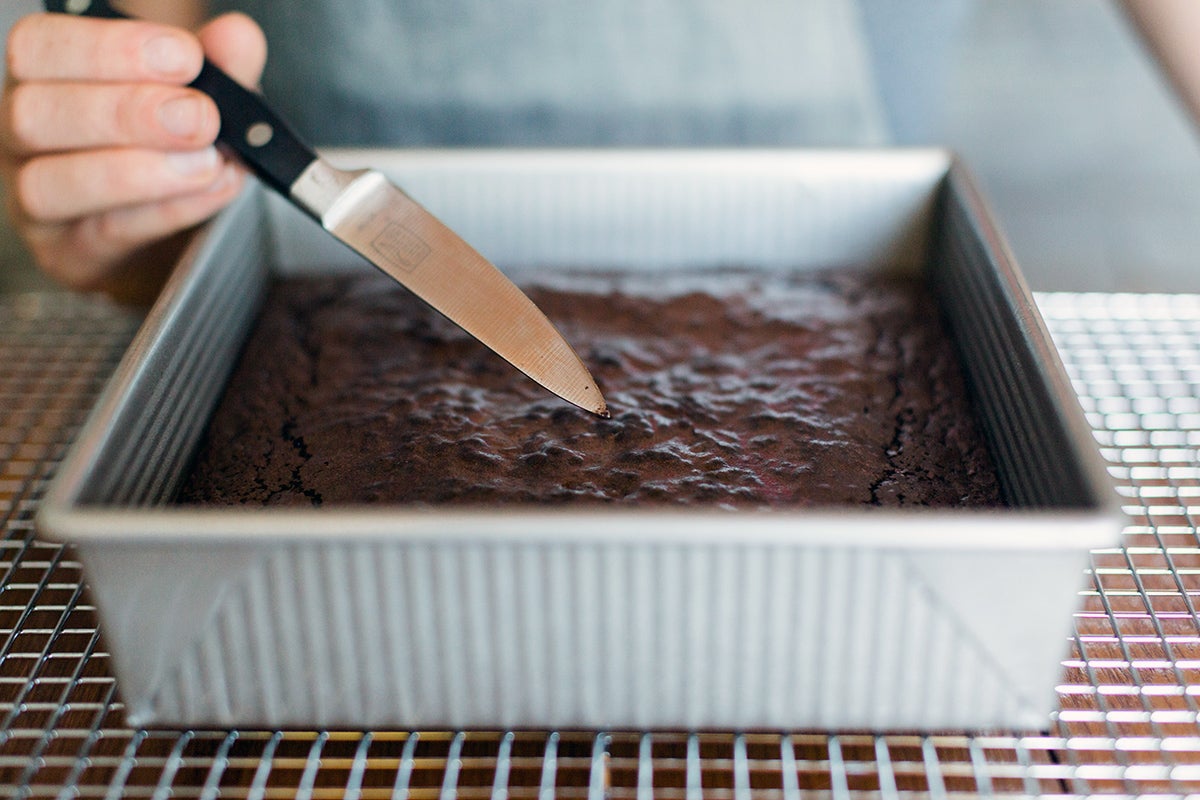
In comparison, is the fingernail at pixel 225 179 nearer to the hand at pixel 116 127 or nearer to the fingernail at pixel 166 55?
the hand at pixel 116 127

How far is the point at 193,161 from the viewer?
963 mm

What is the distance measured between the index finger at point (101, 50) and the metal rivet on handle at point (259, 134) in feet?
0.23

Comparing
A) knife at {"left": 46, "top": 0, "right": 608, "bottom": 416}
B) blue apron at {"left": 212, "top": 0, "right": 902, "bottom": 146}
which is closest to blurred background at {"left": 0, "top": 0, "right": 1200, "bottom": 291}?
blue apron at {"left": 212, "top": 0, "right": 902, "bottom": 146}

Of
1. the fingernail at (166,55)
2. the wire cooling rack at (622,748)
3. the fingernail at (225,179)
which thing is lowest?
the wire cooling rack at (622,748)

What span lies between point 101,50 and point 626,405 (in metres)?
0.53

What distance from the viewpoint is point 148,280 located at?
1100 millimetres

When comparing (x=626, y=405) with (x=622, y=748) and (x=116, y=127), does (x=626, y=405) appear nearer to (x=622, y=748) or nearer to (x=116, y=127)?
(x=622, y=748)

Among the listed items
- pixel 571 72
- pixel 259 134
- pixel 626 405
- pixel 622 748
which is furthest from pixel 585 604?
pixel 571 72

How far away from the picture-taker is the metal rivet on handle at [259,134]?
3.07 feet

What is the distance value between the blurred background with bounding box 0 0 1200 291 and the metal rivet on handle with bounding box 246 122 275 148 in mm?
749

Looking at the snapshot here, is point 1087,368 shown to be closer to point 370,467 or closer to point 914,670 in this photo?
point 914,670

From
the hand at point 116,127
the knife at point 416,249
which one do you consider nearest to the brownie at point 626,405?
the knife at point 416,249

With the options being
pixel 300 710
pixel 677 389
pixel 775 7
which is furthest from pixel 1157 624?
pixel 775 7

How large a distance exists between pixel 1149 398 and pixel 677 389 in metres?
0.42
